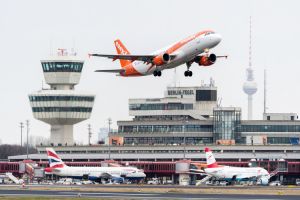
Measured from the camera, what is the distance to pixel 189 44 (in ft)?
582

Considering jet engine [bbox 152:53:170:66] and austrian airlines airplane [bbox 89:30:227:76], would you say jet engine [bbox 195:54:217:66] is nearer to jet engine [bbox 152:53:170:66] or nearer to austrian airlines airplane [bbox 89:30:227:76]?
austrian airlines airplane [bbox 89:30:227:76]

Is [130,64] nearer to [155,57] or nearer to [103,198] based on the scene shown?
[155,57]

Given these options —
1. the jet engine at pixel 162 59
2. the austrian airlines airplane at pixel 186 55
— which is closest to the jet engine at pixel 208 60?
the austrian airlines airplane at pixel 186 55

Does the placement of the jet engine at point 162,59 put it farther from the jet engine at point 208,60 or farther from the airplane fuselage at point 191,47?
the jet engine at point 208,60

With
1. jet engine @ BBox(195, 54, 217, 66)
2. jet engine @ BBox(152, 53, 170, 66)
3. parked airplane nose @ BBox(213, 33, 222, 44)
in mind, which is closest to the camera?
parked airplane nose @ BBox(213, 33, 222, 44)

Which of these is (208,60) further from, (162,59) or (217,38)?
(162,59)

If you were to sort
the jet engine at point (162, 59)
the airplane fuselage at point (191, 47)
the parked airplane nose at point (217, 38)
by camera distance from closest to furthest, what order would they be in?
the airplane fuselage at point (191, 47), the parked airplane nose at point (217, 38), the jet engine at point (162, 59)

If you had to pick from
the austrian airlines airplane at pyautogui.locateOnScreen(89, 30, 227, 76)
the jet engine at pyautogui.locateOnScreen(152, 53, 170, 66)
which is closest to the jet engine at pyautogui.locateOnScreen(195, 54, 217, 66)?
the austrian airlines airplane at pyautogui.locateOnScreen(89, 30, 227, 76)

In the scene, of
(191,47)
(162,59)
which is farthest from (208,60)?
(162,59)

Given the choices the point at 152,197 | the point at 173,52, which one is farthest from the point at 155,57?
the point at 152,197

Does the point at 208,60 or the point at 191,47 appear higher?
the point at 191,47

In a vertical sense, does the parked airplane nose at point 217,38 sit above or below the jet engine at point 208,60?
above

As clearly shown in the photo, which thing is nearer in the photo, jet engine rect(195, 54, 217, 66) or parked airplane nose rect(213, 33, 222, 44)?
parked airplane nose rect(213, 33, 222, 44)

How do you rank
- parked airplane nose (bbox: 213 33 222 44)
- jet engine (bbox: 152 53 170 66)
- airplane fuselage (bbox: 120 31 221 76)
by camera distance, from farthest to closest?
jet engine (bbox: 152 53 170 66) < parked airplane nose (bbox: 213 33 222 44) < airplane fuselage (bbox: 120 31 221 76)
